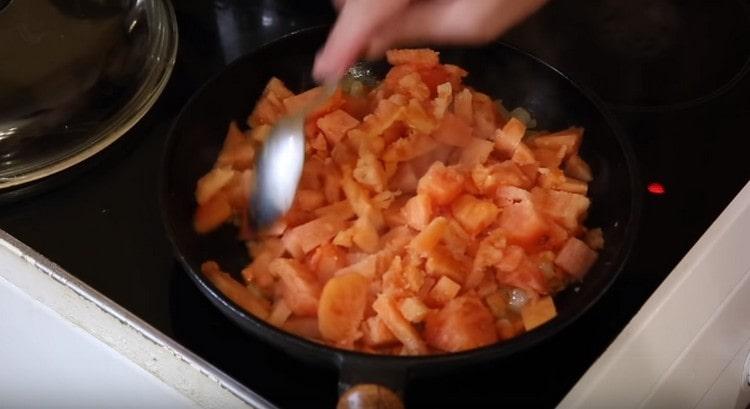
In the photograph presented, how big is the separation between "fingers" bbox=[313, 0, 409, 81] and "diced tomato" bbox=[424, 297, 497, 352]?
0.81 ft

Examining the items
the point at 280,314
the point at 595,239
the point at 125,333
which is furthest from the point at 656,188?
the point at 125,333

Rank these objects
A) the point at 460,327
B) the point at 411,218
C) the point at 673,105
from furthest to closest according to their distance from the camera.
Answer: the point at 673,105
the point at 411,218
the point at 460,327

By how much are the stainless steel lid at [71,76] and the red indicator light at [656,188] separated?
0.56 m

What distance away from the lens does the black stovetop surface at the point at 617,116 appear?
2.33ft

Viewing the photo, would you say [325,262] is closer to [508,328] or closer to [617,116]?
[508,328]

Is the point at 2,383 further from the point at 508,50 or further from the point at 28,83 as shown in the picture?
the point at 508,50

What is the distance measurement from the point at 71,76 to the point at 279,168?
27 cm

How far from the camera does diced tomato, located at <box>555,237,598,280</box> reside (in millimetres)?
792

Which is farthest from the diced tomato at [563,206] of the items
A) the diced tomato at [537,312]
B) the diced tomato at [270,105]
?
the diced tomato at [270,105]

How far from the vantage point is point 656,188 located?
0.84 meters

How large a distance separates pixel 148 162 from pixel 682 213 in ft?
1.87

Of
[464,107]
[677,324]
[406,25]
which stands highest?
[406,25]

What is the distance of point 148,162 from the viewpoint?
2.88 ft

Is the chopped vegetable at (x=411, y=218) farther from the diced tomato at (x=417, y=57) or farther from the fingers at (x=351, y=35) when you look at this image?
the fingers at (x=351, y=35)
